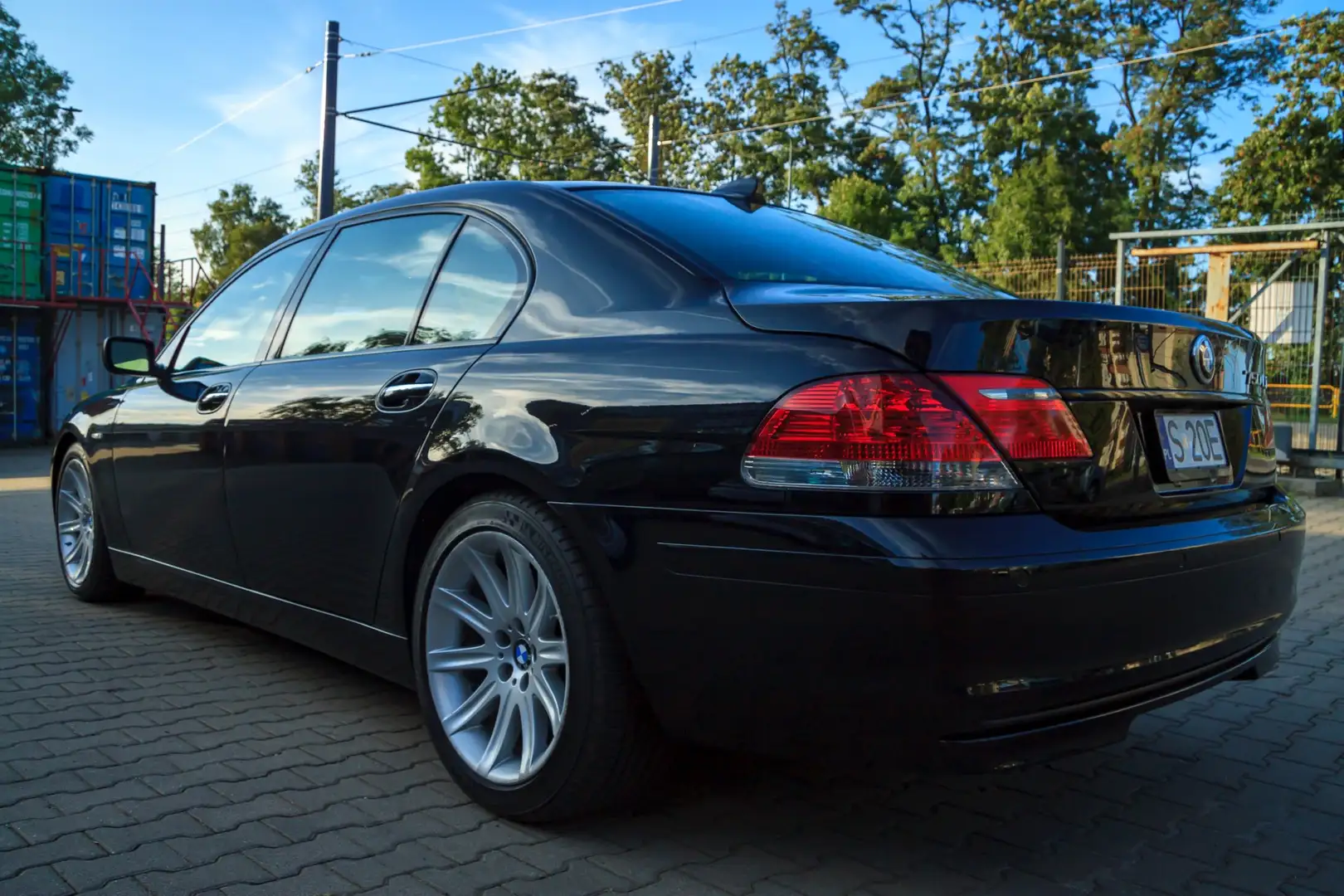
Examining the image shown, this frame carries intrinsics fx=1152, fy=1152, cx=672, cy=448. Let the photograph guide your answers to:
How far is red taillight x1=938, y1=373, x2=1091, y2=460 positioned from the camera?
6.94 ft

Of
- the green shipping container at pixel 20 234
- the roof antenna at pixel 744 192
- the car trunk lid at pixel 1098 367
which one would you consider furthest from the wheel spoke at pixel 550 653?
the green shipping container at pixel 20 234

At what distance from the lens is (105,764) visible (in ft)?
9.93

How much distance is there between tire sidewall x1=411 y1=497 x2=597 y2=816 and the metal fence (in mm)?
10267

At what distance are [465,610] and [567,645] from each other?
42 cm

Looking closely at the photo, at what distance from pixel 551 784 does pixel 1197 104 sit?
137ft

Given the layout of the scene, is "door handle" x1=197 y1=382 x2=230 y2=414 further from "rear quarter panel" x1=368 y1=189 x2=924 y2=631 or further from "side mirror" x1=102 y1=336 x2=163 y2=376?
"rear quarter panel" x1=368 y1=189 x2=924 y2=631

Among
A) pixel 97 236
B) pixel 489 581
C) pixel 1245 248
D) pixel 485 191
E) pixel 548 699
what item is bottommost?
pixel 548 699

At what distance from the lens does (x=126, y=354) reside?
4.65m

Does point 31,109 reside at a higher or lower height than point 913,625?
higher

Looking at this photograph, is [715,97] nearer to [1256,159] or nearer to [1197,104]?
[1197,104]

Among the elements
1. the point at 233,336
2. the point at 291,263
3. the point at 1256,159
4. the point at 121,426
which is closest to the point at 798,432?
the point at 291,263

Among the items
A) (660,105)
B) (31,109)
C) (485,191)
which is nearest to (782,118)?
(660,105)

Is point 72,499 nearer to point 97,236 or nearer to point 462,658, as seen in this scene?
point 462,658

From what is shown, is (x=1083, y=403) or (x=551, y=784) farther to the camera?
(x=551, y=784)
